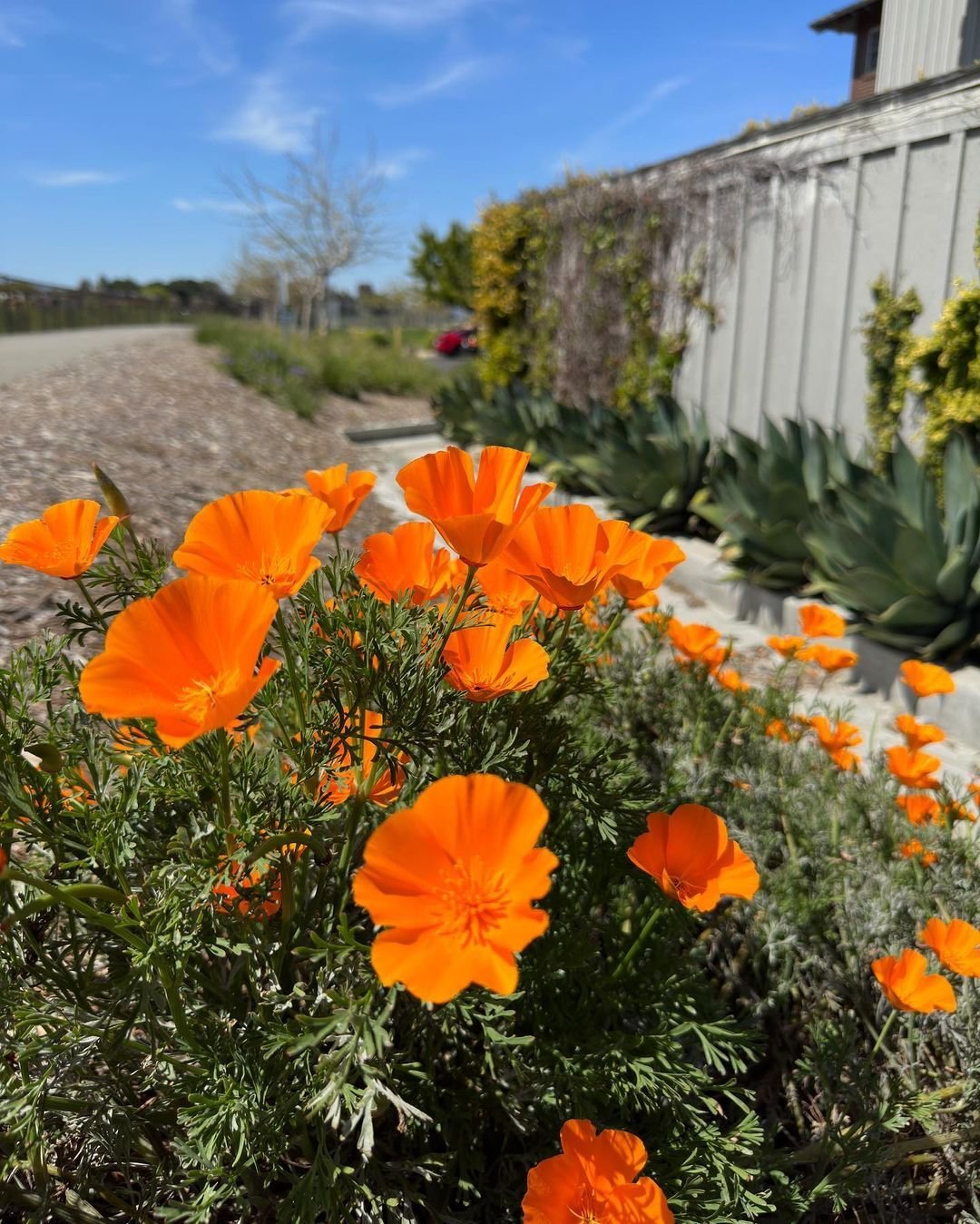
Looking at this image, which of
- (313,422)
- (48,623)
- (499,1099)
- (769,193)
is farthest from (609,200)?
(499,1099)

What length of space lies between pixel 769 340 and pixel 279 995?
677 cm

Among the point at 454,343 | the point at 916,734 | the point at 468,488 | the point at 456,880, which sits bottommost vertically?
the point at 916,734

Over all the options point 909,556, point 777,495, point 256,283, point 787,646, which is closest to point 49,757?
point 787,646

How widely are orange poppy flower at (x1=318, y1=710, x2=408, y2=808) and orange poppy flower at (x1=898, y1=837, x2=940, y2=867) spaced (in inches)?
50.5

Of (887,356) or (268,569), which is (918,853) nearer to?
(268,569)

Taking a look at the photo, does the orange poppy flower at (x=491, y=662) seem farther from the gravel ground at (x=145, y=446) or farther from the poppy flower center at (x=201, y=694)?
the gravel ground at (x=145, y=446)

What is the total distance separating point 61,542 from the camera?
3.54 ft

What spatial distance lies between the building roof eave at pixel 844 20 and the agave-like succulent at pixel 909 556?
1356cm

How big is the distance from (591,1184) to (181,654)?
76cm

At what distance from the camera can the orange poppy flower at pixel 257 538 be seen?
3.19 feet

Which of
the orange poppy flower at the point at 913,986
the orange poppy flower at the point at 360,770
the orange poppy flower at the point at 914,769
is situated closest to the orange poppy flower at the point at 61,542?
the orange poppy flower at the point at 360,770

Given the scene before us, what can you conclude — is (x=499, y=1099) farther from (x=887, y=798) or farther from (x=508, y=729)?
(x=887, y=798)

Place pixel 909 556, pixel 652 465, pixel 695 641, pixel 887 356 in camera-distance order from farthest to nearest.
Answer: pixel 652 465 < pixel 887 356 < pixel 909 556 < pixel 695 641

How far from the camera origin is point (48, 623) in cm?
276
